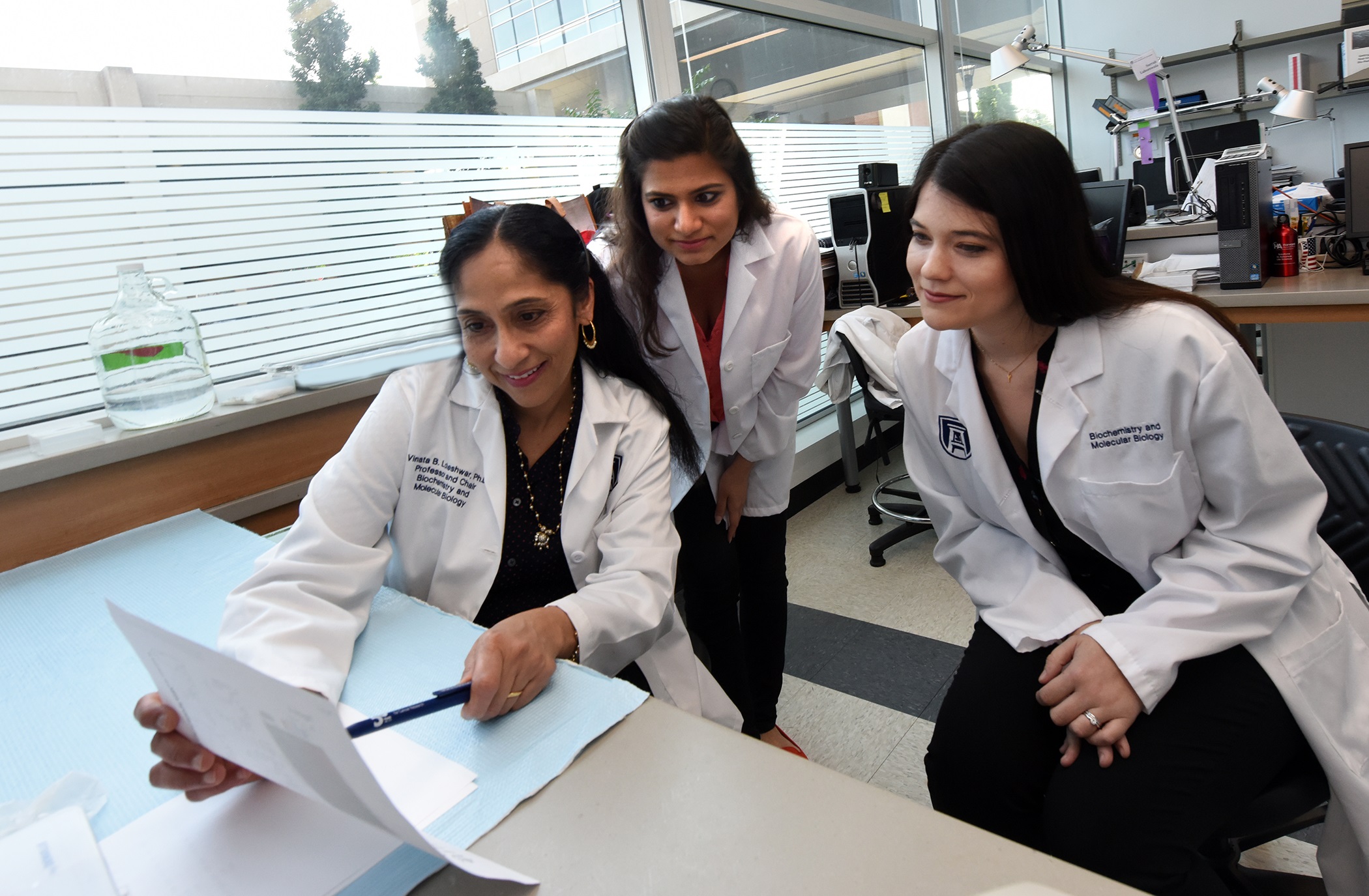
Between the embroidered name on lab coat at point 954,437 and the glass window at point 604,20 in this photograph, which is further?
the glass window at point 604,20

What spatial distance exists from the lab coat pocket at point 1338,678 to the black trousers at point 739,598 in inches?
39.2

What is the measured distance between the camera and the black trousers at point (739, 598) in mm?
1736

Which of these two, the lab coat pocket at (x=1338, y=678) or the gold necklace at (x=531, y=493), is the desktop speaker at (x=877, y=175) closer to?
the gold necklace at (x=531, y=493)

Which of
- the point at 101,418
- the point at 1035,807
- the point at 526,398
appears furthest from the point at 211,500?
the point at 1035,807

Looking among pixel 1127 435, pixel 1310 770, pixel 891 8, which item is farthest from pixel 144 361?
pixel 891 8

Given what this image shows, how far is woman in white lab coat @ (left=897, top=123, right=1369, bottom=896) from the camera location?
930mm

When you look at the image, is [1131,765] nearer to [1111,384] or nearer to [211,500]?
[1111,384]

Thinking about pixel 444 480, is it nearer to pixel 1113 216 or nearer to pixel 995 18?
pixel 1113 216

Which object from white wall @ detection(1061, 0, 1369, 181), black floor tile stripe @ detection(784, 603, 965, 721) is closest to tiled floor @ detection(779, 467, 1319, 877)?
black floor tile stripe @ detection(784, 603, 965, 721)

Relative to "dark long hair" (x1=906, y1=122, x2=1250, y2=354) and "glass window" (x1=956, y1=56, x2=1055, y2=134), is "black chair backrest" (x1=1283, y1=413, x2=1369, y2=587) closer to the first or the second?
"dark long hair" (x1=906, y1=122, x2=1250, y2=354)

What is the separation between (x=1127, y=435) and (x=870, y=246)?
223 cm

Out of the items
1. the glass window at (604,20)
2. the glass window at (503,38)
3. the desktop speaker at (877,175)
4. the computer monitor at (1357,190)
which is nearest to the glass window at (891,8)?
the desktop speaker at (877,175)

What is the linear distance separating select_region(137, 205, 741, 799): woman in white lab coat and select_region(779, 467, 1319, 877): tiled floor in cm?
80

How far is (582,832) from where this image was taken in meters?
0.62
